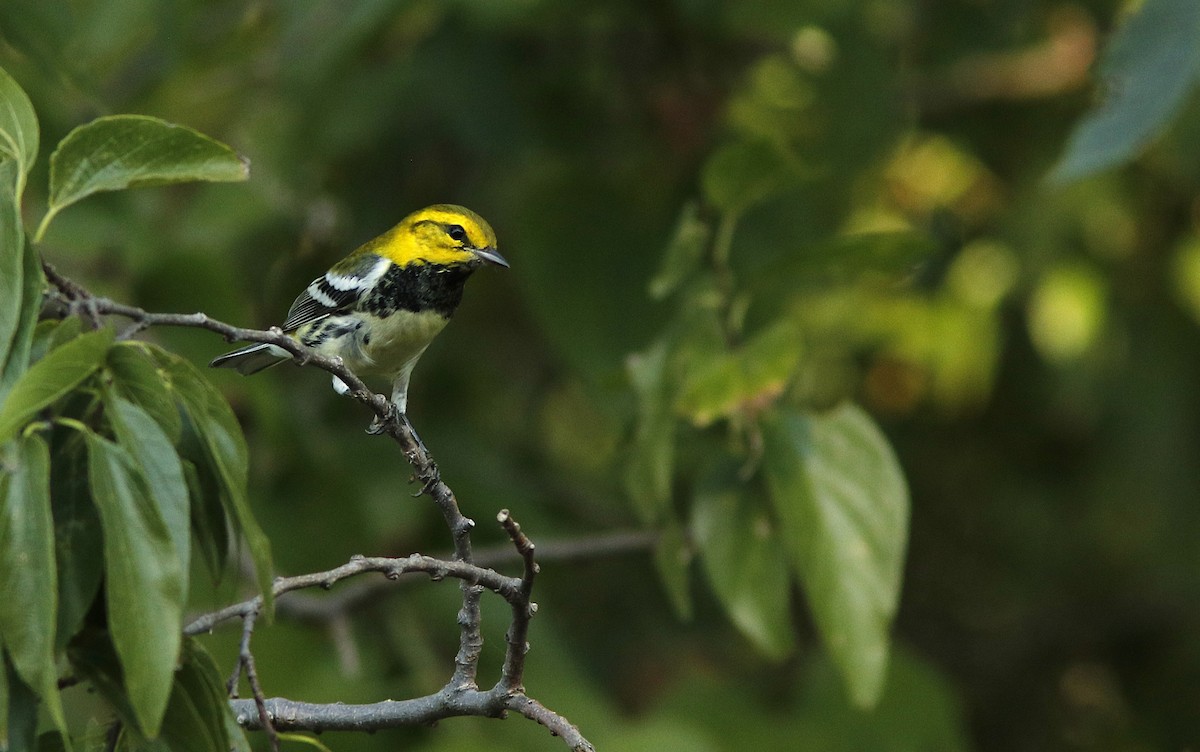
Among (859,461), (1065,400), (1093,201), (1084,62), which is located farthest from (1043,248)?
(859,461)

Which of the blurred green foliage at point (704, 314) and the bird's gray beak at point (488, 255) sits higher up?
the bird's gray beak at point (488, 255)

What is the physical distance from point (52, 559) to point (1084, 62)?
4.10m

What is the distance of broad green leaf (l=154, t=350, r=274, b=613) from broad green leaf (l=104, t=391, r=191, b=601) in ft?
0.19

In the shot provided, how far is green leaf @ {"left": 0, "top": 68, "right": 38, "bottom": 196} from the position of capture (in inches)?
58.1

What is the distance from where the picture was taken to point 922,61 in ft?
14.5

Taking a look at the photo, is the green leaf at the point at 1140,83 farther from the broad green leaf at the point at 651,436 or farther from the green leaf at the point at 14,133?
the green leaf at the point at 14,133

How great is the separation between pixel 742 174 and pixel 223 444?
1503mm

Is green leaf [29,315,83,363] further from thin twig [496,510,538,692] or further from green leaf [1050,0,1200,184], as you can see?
green leaf [1050,0,1200,184]

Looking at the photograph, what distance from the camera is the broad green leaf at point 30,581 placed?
50.2 inches

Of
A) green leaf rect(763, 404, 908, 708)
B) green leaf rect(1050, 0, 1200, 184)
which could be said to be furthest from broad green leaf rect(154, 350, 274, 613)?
green leaf rect(1050, 0, 1200, 184)

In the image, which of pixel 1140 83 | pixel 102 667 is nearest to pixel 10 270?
pixel 102 667

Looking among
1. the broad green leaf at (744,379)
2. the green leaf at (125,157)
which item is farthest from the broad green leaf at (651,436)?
the green leaf at (125,157)

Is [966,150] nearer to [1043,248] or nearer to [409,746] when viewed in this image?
[1043,248]

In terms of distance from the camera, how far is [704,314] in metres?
2.80
